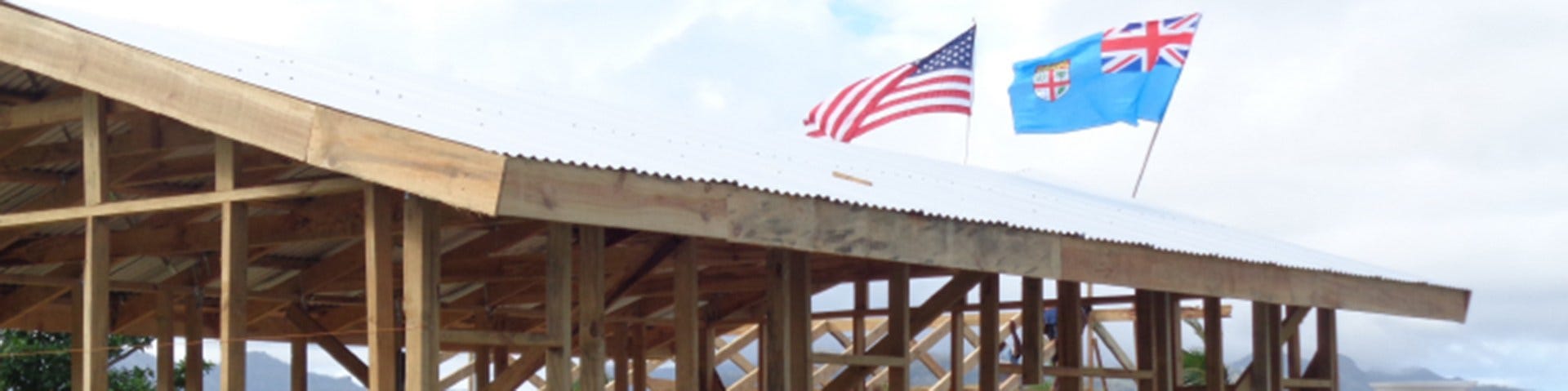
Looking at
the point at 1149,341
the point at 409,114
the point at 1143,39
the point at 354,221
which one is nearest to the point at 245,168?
the point at 354,221

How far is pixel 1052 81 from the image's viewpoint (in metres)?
26.4

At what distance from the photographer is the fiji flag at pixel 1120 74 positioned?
25.4 metres

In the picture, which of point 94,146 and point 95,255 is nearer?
point 94,146

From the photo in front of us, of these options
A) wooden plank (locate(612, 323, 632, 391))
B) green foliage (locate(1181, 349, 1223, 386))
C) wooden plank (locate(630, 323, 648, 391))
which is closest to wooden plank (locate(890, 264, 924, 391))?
green foliage (locate(1181, 349, 1223, 386))

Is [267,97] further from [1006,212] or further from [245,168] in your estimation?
[1006,212]

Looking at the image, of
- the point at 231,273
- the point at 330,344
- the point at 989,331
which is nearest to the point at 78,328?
the point at 330,344

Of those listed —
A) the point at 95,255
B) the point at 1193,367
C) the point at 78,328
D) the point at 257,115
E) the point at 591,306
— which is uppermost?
the point at 257,115

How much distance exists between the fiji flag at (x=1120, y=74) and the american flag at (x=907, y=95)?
11.6 feet

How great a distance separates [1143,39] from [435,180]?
1741cm

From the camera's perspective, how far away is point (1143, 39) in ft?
84.0

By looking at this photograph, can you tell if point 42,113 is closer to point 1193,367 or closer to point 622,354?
point 622,354

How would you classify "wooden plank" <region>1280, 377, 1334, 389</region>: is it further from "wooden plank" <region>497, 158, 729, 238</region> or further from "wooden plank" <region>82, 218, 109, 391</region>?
"wooden plank" <region>82, 218, 109, 391</region>

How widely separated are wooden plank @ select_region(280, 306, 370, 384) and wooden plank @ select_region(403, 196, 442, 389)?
6.45 ft

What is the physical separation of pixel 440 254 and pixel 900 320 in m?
3.54
